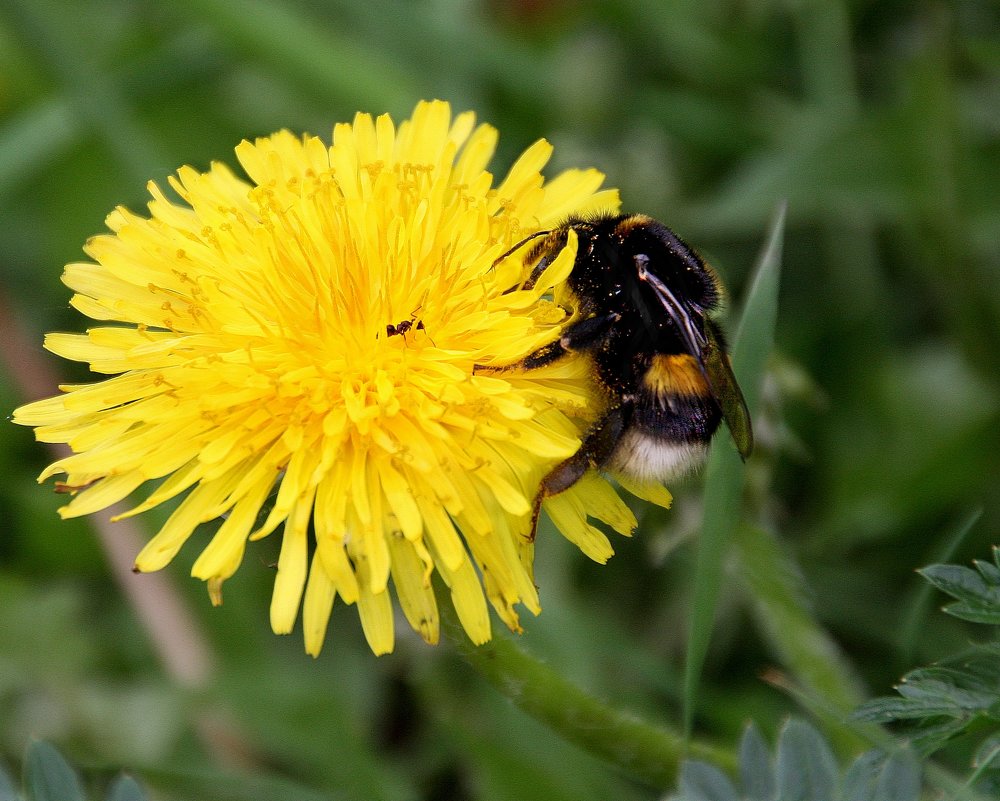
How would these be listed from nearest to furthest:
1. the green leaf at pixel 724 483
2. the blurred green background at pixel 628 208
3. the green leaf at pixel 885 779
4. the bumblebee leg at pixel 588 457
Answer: the green leaf at pixel 885 779
the bumblebee leg at pixel 588 457
the green leaf at pixel 724 483
the blurred green background at pixel 628 208

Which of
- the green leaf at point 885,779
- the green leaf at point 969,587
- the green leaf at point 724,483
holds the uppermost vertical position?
the green leaf at point 724,483

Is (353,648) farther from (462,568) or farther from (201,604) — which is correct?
(462,568)

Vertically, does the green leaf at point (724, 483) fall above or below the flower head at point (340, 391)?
below

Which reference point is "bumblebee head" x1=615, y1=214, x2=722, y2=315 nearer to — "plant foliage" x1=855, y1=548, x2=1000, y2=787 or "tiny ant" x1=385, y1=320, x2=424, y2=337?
"tiny ant" x1=385, y1=320, x2=424, y2=337

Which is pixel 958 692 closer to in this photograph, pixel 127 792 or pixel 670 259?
pixel 670 259

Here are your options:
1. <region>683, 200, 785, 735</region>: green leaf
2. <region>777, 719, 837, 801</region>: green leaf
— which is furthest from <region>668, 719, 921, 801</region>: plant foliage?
<region>683, 200, 785, 735</region>: green leaf

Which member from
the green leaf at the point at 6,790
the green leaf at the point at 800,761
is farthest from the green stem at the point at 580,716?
the green leaf at the point at 6,790

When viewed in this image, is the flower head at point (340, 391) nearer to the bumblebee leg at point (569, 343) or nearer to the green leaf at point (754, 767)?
the bumblebee leg at point (569, 343)

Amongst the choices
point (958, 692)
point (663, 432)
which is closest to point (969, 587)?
point (958, 692)
